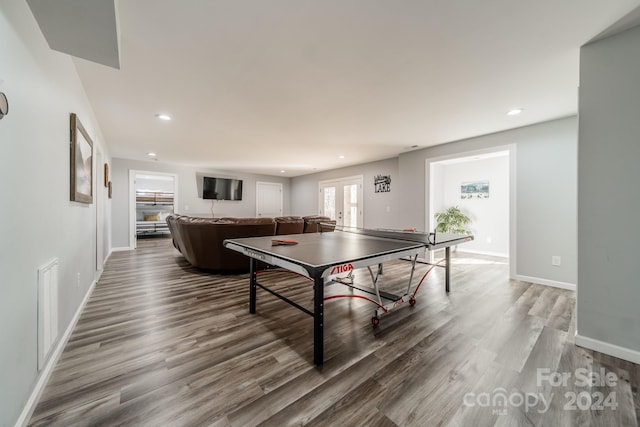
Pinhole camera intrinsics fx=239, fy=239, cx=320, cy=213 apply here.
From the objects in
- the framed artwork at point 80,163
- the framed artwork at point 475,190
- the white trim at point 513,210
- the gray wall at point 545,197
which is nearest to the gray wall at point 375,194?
the framed artwork at point 475,190

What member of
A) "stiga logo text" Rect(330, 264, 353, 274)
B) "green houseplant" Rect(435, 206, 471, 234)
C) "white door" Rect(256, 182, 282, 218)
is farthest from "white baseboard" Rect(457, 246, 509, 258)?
"white door" Rect(256, 182, 282, 218)

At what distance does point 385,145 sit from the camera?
4.68m

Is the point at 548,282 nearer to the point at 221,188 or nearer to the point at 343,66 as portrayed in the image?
the point at 343,66

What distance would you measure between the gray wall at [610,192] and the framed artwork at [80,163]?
4146mm

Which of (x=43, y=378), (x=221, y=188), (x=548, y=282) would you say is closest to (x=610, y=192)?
(x=548, y=282)

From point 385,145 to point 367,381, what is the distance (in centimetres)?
411

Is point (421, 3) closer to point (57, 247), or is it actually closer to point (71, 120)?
point (71, 120)

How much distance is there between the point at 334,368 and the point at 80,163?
2.83 meters

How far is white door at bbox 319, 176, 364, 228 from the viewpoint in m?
6.74

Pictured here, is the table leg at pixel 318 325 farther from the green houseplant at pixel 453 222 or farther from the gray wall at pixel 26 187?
the green houseplant at pixel 453 222

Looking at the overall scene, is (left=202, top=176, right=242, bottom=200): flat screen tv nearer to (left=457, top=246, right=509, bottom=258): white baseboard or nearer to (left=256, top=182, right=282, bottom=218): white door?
(left=256, top=182, right=282, bottom=218): white door

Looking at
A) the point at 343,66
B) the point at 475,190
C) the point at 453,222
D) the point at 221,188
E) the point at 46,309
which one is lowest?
the point at 46,309

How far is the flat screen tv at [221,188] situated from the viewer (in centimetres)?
748

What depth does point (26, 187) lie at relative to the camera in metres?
1.23
